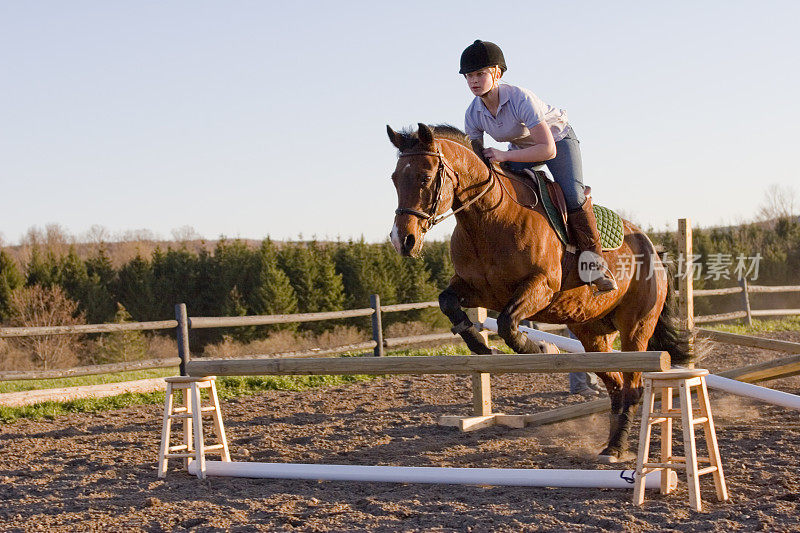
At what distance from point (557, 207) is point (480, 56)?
1018 mm

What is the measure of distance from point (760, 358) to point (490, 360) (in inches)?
356

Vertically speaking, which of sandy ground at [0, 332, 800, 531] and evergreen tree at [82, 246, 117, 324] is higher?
evergreen tree at [82, 246, 117, 324]

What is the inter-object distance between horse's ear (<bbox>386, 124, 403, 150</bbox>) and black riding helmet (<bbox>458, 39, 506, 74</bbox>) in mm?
633

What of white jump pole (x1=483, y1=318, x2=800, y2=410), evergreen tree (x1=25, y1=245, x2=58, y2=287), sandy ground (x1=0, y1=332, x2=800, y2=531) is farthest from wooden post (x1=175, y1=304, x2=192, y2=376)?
evergreen tree (x1=25, y1=245, x2=58, y2=287)

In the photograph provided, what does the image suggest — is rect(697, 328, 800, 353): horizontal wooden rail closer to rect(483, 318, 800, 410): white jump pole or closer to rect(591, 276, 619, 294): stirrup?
rect(483, 318, 800, 410): white jump pole

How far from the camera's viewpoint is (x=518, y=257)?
4.32 metres

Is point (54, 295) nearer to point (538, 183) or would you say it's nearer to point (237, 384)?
point (237, 384)

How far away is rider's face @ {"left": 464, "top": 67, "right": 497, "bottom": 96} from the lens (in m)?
4.44

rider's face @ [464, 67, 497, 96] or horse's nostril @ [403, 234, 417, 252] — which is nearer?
horse's nostril @ [403, 234, 417, 252]

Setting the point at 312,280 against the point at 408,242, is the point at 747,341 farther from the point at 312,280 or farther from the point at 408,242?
the point at 312,280

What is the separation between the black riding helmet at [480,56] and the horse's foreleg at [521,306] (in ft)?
4.11

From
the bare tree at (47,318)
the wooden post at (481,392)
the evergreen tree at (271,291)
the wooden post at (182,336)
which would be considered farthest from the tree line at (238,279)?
the wooden post at (481,392)

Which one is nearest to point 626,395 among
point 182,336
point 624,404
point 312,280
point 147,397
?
point 624,404

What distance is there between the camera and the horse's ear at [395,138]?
13.7 feet
